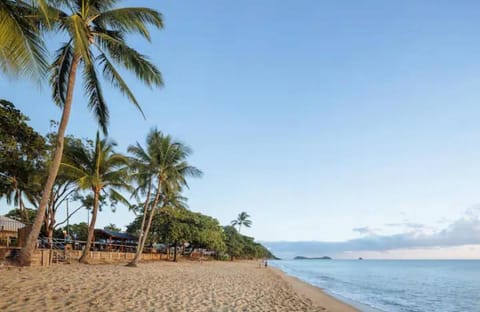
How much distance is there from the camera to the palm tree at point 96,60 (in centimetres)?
1093

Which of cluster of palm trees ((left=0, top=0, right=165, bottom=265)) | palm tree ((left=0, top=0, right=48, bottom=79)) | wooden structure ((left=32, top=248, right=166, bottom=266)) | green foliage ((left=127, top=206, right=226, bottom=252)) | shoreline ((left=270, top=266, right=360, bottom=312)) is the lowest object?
shoreline ((left=270, top=266, right=360, bottom=312))

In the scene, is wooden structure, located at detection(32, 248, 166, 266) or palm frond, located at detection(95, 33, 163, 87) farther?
wooden structure, located at detection(32, 248, 166, 266)

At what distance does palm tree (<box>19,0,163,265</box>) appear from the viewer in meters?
10.9

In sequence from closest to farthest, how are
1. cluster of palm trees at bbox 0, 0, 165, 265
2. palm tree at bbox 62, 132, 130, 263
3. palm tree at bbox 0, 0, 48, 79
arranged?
1. palm tree at bbox 0, 0, 48, 79
2. cluster of palm trees at bbox 0, 0, 165, 265
3. palm tree at bbox 62, 132, 130, 263

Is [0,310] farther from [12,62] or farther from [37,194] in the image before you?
[37,194]

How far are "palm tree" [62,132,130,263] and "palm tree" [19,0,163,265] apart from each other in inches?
269

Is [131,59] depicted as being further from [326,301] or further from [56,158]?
[326,301]

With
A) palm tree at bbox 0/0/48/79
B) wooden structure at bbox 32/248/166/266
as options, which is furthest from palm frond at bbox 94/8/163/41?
wooden structure at bbox 32/248/166/266

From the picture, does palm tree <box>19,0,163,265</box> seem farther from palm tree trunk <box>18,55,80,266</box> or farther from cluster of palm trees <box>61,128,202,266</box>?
cluster of palm trees <box>61,128,202,266</box>

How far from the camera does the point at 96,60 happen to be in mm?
11898

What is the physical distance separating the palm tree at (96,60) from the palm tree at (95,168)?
Result: 6836 millimetres

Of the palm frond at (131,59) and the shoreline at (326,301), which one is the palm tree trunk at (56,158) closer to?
the palm frond at (131,59)

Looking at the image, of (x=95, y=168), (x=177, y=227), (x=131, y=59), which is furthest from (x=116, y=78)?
(x=177, y=227)

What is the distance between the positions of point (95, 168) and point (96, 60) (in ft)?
28.8
